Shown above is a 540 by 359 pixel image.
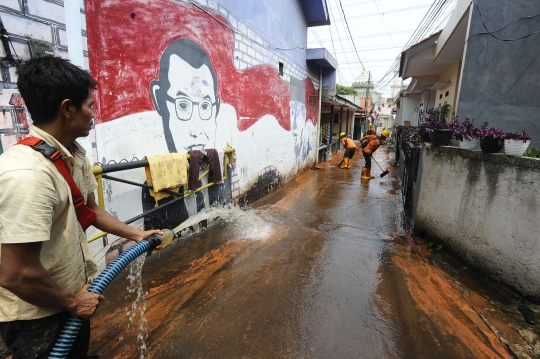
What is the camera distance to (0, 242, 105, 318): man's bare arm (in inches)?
41.6

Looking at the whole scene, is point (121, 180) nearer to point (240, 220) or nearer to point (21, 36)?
point (21, 36)

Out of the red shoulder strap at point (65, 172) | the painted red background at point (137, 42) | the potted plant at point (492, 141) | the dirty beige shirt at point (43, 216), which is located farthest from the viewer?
the potted plant at point (492, 141)

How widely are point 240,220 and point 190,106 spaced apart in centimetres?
231

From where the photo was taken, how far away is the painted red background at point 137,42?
9.23 feet

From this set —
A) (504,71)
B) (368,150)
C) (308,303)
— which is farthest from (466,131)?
(368,150)

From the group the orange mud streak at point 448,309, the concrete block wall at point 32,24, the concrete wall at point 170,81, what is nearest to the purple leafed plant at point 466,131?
the orange mud streak at point 448,309

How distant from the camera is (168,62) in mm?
3645

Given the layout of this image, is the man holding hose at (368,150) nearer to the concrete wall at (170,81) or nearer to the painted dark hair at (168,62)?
the concrete wall at (170,81)

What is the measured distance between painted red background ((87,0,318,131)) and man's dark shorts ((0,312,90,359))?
84.6 inches

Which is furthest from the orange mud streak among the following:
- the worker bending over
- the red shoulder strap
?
the worker bending over

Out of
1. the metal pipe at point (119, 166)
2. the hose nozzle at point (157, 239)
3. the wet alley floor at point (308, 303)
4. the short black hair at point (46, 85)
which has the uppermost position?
the short black hair at point (46, 85)

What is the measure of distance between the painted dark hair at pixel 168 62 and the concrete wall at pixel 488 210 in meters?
3.82

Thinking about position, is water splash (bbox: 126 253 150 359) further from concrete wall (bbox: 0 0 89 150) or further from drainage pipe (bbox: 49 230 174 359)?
concrete wall (bbox: 0 0 89 150)

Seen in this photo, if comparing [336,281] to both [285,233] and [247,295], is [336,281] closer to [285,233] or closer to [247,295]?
[247,295]
